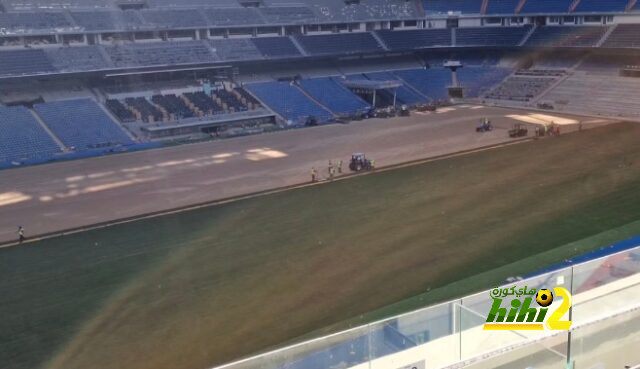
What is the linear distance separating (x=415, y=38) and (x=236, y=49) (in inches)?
684

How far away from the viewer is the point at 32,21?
4284cm

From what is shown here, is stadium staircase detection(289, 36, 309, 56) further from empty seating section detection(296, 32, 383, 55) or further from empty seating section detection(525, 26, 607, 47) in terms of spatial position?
empty seating section detection(525, 26, 607, 47)

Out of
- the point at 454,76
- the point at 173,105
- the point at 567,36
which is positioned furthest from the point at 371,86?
the point at 567,36

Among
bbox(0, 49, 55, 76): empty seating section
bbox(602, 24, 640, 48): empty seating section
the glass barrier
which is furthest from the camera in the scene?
bbox(602, 24, 640, 48): empty seating section

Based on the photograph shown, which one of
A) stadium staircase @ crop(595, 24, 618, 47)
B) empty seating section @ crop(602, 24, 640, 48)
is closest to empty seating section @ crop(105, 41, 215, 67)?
stadium staircase @ crop(595, 24, 618, 47)

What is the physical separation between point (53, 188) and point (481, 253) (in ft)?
61.1

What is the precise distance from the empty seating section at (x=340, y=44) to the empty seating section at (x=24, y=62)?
1991 centimetres

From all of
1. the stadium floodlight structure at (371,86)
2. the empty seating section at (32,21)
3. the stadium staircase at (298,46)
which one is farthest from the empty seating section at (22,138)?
the stadium floodlight structure at (371,86)

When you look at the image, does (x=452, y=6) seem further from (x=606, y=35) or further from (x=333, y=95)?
(x=333, y=95)

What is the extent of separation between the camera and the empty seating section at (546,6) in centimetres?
5344

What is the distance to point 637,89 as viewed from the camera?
142ft

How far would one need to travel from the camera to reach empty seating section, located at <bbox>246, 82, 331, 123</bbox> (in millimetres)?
45000

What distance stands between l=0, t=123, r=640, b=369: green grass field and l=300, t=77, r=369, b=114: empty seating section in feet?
73.1

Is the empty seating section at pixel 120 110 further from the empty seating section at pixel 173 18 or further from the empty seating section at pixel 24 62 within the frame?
the empty seating section at pixel 173 18
